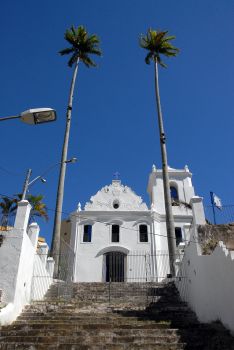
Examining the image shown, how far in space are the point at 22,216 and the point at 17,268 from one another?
1858mm

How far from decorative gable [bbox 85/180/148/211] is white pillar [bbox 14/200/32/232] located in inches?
558

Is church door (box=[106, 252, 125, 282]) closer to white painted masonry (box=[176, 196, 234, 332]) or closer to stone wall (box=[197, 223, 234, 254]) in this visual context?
white painted masonry (box=[176, 196, 234, 332])

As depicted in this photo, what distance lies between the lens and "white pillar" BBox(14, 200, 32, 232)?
1090 centimetres

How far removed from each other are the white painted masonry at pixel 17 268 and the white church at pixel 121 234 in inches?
408

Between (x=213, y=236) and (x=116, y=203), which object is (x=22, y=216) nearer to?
(x=213, y=236)

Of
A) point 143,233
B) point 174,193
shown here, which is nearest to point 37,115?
point 143,233

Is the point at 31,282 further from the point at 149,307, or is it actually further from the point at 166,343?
the point at 166,343

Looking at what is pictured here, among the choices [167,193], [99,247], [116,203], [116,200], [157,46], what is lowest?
[99,247]

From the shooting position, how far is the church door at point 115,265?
22.3 metres

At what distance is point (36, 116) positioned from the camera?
738 cm

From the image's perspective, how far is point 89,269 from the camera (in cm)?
2223

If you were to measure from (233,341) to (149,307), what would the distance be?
4340 mm

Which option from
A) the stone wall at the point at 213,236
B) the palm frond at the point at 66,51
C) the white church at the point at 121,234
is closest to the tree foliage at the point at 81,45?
the palm frond at the point at 66,51

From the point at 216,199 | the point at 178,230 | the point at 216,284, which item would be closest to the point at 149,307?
the point at 216,284
